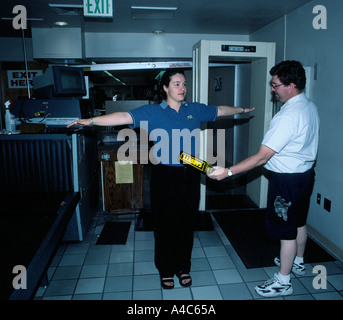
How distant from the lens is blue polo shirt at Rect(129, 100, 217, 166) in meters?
1.85

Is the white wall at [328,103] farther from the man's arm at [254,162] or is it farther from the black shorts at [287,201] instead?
the man's arm at [254,162]

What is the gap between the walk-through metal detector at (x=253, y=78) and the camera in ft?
10.1

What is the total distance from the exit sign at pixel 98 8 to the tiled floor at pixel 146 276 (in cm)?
221

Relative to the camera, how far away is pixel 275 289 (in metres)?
1.95

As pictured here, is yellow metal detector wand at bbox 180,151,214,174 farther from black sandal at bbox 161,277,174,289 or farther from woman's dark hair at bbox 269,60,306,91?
black sandal at bbox 161,277,174,289

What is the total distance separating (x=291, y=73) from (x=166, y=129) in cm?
88

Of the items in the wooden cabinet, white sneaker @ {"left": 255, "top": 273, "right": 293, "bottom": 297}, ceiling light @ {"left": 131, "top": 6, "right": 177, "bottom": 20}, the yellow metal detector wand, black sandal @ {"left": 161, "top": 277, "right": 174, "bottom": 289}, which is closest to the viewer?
the yellow metal detector wand

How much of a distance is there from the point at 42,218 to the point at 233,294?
1.42 meters

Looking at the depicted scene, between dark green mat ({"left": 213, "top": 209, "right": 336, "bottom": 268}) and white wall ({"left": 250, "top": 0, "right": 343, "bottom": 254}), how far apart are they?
0.21m

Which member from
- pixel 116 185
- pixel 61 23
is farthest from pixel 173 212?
pixel 61 23

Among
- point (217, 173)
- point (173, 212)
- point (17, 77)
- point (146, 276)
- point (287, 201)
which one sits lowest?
point (146, 276)

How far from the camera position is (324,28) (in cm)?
255

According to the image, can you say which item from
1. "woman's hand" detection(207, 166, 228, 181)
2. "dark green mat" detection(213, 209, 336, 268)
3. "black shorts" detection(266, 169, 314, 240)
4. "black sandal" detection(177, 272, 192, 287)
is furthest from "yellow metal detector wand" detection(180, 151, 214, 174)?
"dark green mat" detection(213, 209, 336, 268)

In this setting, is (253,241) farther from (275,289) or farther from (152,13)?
(152,13)
